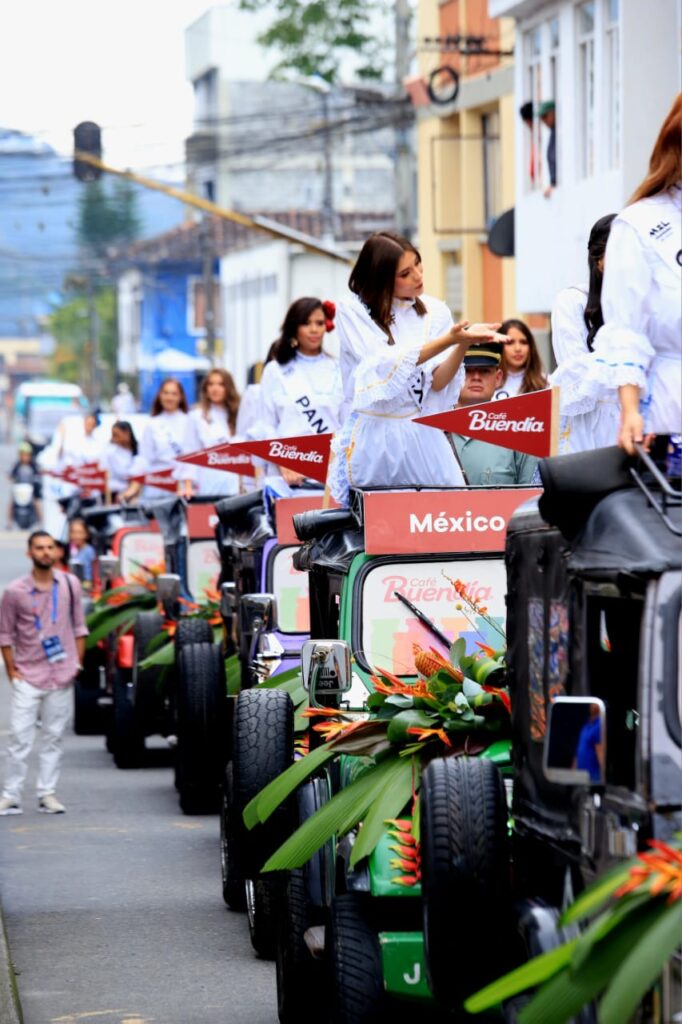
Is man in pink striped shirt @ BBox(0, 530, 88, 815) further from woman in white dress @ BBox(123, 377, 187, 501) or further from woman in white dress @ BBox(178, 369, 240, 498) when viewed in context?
woman in white dress @ BBox(123, 377, 187, 501)

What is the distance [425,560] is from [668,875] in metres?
3.46

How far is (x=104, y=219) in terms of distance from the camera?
109m

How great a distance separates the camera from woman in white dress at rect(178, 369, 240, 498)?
643 inches

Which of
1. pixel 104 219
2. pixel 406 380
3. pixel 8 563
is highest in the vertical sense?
pixel 104 219

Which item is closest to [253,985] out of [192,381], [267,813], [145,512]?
[267,813]

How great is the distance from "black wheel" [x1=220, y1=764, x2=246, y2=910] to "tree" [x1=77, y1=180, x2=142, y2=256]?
98.3 metres

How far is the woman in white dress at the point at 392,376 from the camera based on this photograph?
8.20 metres

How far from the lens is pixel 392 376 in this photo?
26.7ft

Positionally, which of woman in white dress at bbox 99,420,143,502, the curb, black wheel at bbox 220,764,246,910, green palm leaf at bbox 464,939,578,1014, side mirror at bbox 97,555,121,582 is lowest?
the curb

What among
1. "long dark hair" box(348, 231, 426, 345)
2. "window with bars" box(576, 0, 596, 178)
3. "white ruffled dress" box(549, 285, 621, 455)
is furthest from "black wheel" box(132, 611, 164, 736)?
"window with bars" box(576, 0, 596, 178)

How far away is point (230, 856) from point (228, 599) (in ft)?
10.5

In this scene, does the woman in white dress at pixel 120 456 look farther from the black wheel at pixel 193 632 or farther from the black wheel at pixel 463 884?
the black wheel at pixel 463 884

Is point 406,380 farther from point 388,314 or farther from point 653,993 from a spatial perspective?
point 653,993

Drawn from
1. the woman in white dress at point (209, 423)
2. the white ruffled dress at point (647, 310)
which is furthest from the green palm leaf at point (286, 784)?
the woman in white dress at point (209, 423)
